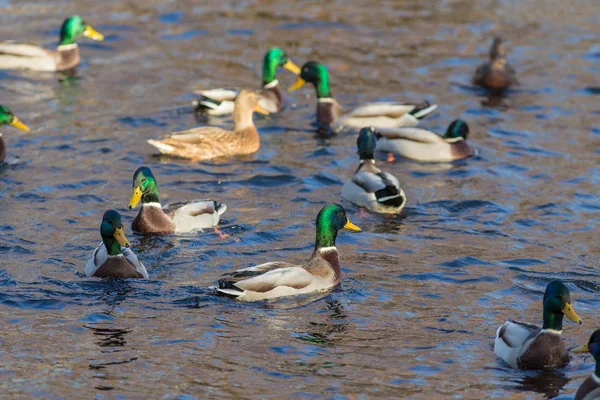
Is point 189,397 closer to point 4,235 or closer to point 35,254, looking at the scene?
point 35,254

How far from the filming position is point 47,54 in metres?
18.2

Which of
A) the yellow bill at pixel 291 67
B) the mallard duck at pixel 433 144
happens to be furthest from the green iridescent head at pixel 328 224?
the yellow bill at pixel 291 67

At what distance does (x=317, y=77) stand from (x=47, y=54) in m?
4.91

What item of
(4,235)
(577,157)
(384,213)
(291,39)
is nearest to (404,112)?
(577,157)

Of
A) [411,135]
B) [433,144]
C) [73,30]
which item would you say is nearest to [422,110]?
[411,135]

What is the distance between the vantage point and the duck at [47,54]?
18.0 metres

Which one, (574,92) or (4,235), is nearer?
(4,235)

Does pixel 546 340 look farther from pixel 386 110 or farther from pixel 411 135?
pixel 386 110

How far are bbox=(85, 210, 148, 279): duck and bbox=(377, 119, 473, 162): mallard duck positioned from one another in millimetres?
5618

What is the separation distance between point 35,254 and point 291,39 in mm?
10275

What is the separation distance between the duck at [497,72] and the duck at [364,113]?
5.99ft

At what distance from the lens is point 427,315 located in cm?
933

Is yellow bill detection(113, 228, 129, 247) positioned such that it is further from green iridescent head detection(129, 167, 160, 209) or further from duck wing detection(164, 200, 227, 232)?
duck wing detection(164, 200, 227, 232)

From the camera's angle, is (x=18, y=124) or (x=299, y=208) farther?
(x=18, y=124)
